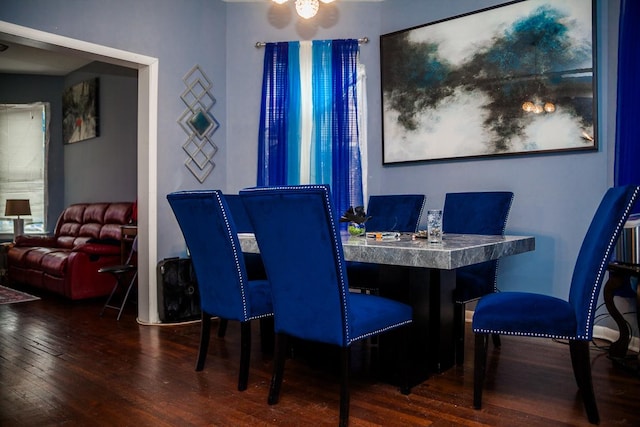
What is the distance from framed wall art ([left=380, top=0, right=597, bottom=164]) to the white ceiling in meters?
3.71

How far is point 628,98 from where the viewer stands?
2842mm

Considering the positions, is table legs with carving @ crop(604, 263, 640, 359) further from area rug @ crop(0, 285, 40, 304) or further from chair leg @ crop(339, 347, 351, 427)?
area rug @ crop(0, 285, 40, 304)

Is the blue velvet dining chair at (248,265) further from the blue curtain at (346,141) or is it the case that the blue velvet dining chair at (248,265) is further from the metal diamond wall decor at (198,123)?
the blue curtain at (346,141)

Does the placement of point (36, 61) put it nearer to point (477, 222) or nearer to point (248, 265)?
point (248, 265)

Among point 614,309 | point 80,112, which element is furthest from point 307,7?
point 80,112

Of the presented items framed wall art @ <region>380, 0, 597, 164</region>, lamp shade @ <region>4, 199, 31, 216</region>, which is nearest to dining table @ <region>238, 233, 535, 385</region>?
framed wall art @ <region>380, 0, 597, 164</region>

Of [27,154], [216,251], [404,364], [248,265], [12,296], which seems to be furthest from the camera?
[27,154]

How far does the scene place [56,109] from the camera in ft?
22.8

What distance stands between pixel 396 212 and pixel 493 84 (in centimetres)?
118

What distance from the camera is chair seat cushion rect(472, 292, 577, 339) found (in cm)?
199

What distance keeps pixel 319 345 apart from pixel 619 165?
6.58 feet

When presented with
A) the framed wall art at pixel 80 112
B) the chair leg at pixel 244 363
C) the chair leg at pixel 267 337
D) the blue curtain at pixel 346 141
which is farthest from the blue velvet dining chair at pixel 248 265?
the framed wall art at pixel 80 112

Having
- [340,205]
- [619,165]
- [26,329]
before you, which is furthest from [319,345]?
[26,329]

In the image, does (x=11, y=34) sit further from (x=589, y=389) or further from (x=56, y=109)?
(x=56, y=109)
